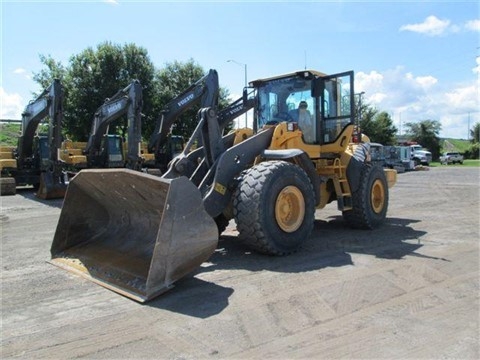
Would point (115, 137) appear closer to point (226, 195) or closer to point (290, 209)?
point (226, 195)

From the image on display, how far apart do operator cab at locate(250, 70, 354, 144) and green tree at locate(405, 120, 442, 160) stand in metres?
63.9

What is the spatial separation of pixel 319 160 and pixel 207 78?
4.47m

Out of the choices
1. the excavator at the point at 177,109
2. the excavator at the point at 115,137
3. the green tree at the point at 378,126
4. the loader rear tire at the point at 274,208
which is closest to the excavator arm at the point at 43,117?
the excavator at the point at 115,137

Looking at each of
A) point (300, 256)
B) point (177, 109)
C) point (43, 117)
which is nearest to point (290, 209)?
point (300, 256)

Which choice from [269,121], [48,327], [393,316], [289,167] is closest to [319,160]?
[269,121]

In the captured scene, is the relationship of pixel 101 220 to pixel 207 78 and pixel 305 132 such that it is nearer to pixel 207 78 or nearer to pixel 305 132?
pixel 305 132

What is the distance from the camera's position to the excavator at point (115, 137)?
621 inches

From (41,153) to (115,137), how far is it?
119 inches

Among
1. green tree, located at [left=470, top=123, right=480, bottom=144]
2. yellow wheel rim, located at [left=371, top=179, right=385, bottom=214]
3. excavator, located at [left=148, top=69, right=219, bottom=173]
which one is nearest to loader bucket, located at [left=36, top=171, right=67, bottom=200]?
excavator, located at [left=148, top=69, right=219, bottom=173]

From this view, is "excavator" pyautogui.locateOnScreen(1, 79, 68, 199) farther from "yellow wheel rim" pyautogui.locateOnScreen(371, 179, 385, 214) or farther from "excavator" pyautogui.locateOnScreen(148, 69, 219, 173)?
"yellow wheel rim" pyautogui.locateOnScreen(371, 179, 385, 214)

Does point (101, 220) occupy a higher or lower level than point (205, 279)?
higher

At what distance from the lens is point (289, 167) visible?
6.21 meters

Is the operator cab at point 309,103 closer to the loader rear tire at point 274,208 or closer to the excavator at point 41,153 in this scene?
the loader rear tire at point 274,208

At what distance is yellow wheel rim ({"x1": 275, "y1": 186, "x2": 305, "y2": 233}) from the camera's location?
606cm
